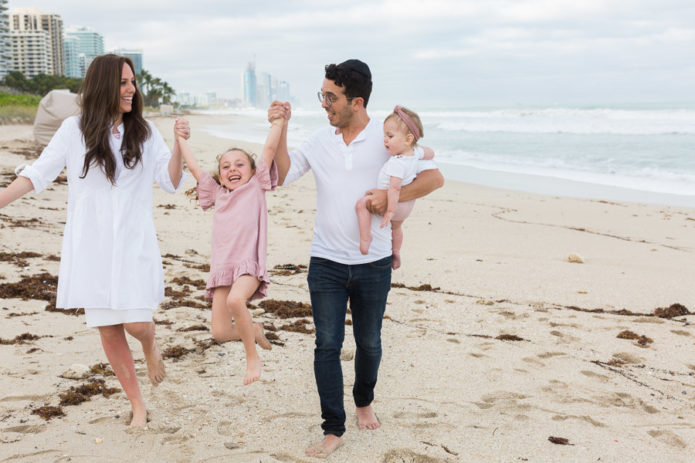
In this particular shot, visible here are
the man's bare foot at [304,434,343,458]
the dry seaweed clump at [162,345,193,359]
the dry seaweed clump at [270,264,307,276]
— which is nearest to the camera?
the man's bare foot at [304,434,343,458]

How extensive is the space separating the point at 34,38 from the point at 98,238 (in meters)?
159

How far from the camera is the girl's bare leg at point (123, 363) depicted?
3.47 meters

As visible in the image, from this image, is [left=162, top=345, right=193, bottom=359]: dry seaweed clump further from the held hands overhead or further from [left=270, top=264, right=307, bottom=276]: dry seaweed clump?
[left=270, top=264, right=307, bottom=276]: dry seaweed clump

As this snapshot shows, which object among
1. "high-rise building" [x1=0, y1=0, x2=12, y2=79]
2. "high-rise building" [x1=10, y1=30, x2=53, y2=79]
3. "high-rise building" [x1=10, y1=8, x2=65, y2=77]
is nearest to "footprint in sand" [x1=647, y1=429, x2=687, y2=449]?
"high-rise building" [x1=0, y1=0, x2=12, y2=79]

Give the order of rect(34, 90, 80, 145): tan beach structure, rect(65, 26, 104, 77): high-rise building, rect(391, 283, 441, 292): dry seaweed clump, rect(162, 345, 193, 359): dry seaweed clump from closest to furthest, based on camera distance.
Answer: rect(162, 345, 193, 359): dry seaweed clump < rect(391, 283, 441, 292): dry seaweed clump < rect(34, 90, 80, 145): tan beach structure < rect(65, 26, 104, 77): high-rise building

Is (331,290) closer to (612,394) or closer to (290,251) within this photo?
(612,394)

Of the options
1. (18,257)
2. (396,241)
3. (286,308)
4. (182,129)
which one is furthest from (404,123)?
(18,257)

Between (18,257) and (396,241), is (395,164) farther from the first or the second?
(18,257)

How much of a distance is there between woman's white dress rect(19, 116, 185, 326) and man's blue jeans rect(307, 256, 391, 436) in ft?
3.09

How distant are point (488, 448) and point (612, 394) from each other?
1.25 meters

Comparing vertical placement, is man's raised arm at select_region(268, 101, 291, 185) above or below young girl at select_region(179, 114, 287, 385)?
above

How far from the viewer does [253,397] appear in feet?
13.5

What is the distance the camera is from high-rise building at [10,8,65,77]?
13825 cm

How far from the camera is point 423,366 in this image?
185 inches
